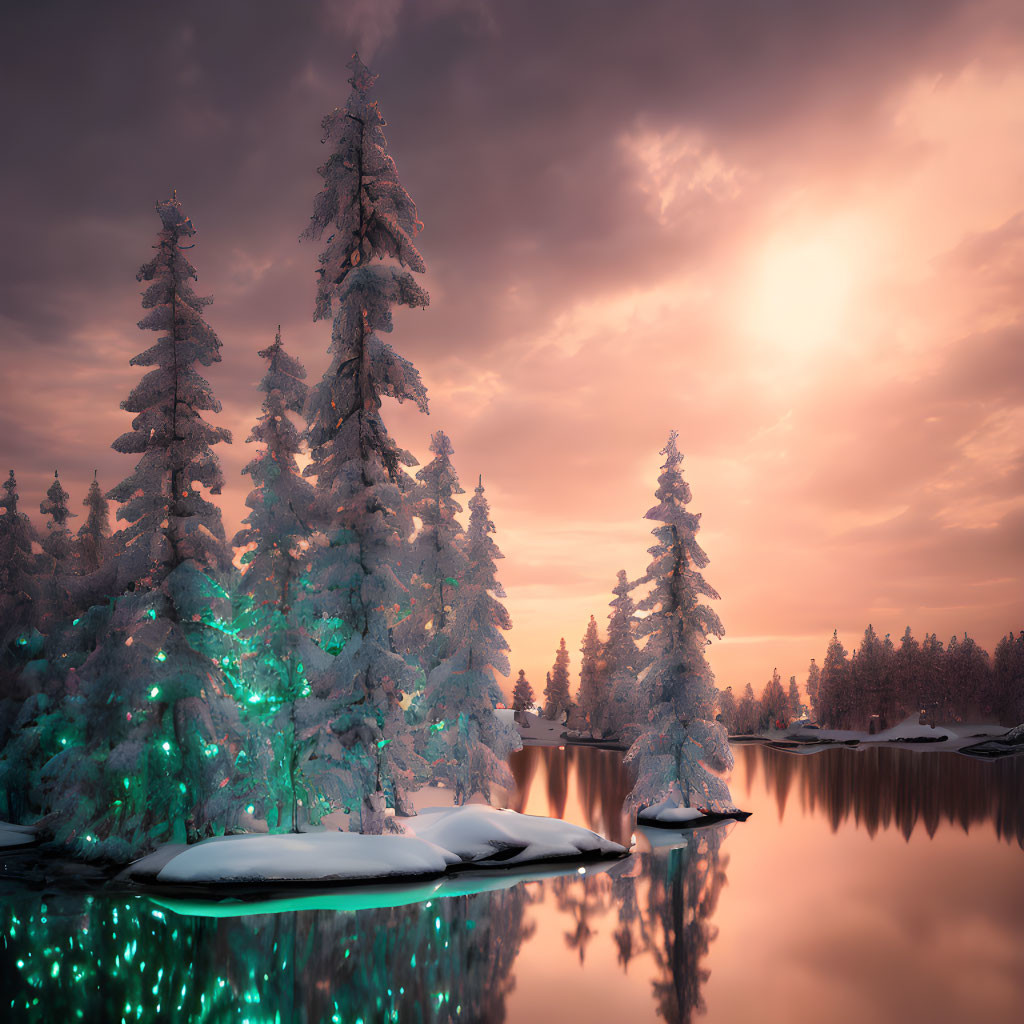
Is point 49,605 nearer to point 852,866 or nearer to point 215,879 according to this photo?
point 215,879

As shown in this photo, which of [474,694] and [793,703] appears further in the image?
[793,703]

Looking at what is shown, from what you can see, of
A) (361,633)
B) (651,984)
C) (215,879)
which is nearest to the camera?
(651,984)

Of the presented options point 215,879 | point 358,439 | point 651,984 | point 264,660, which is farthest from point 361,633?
point 651,984

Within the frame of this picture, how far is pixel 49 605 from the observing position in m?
35.8

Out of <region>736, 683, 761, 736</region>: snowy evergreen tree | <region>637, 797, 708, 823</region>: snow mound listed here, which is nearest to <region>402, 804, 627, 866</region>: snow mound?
<region>637, 797, 708, 823</region>: snow mound

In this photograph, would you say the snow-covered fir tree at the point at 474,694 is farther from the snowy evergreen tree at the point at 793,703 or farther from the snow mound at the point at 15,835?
the snowy evergreen tree at the point at 793,703

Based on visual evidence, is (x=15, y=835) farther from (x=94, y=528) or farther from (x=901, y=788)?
(x=901, y=788)

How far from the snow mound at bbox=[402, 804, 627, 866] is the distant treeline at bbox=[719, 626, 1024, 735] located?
106 m

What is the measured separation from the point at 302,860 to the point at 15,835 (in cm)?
1669

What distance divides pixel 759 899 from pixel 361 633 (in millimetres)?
14066

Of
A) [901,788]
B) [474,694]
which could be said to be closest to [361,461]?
[474,694]

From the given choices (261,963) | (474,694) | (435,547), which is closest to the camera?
(261,963)

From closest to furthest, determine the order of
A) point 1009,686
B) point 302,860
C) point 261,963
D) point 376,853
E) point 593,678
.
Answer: point 261,963
point 302,860
point 376,853
point 593,678
point 1009,686

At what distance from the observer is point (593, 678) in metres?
103
